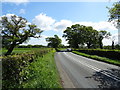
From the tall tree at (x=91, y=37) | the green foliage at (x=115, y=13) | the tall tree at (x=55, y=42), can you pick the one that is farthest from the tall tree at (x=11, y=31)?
the tall tree at (x=55, y=42)

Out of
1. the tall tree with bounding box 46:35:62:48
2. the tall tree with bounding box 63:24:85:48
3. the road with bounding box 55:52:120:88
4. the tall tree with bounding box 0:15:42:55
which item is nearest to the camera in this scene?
the road with bounding box 55:52:120:88

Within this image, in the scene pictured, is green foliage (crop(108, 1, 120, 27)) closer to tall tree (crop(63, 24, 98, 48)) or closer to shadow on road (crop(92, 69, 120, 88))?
shadow on road (crop(92, 69, 120, 88))

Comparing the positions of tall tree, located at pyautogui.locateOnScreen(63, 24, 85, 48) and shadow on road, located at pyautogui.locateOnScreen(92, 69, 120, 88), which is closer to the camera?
shadow on road, located at pyautogui.locateOnScreen(92, 69, 120, 88)

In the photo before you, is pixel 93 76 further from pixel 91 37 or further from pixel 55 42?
pixel 55 42

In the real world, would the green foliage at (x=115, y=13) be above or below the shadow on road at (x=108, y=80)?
above

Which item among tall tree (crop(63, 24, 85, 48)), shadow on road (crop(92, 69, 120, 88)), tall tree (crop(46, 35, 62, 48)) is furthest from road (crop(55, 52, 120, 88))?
tall tree (crop(46, 35, 62, 48))

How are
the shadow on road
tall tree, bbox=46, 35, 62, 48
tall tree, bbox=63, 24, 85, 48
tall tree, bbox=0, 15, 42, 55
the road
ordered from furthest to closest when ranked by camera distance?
tall tree, bbox=46, 35, 62, 48
tall tree, bbox=63, 24, 85, 48
tall tree, bbox=0, 15, 42, 55
the road
the shadow on road

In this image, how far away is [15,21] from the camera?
3800cm

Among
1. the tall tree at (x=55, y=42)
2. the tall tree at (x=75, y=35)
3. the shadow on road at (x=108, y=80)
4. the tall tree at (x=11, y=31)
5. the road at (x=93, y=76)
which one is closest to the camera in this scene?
the shadow on road at (x=108, y=80)

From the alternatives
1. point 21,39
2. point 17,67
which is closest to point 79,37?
point 21,39

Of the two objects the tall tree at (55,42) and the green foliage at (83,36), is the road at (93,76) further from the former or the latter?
the tall tree at (55,42)

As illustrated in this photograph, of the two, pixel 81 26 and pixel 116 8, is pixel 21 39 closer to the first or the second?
pixel 116 8

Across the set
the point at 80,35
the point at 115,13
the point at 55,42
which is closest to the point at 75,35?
the point at 80,35

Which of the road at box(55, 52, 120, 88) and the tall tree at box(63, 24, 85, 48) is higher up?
the tall tree at box(63, 24, 85, 48)
